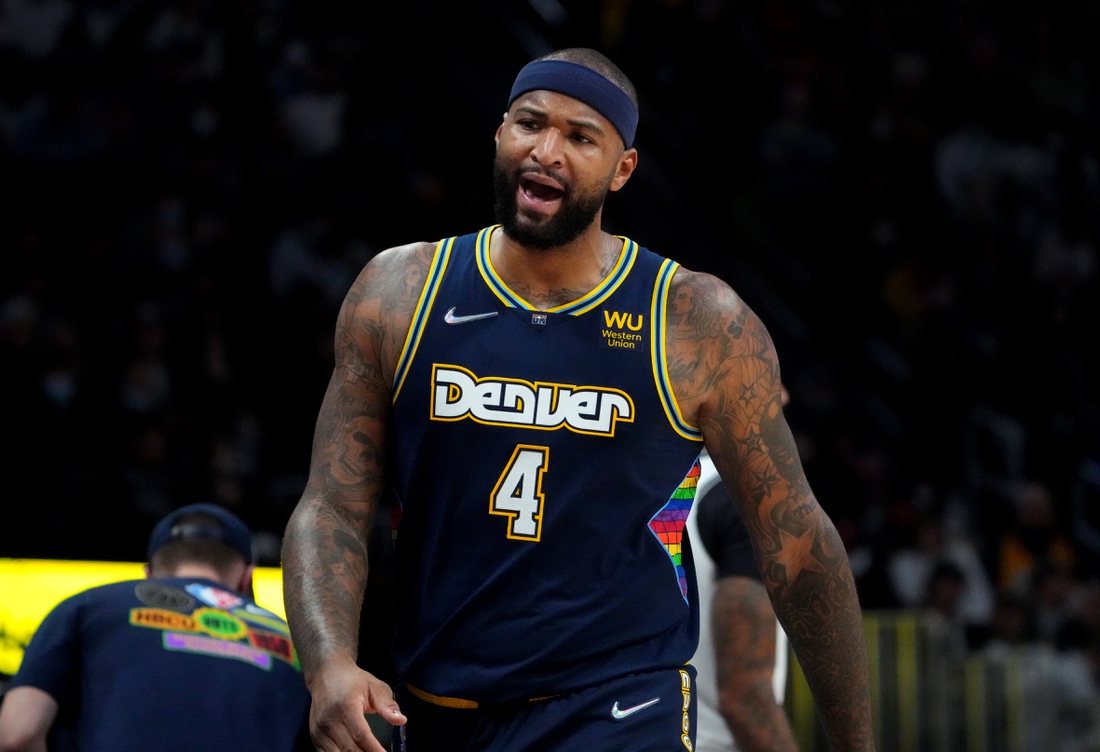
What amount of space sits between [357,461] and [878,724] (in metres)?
6.28

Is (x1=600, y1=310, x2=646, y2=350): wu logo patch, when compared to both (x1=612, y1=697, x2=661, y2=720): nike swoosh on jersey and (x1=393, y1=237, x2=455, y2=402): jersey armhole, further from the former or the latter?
(x1=612, y1=697, x2=661, y2=720): nike swoosh on jersey

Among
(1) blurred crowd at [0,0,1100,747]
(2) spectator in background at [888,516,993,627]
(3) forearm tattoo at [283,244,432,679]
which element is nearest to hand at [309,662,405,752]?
(3) forearm tattoo at [283,244,432,679]

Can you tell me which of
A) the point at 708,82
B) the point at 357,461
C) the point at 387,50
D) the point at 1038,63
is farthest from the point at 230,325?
the point at 1038,63

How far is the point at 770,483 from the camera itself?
11.1ft

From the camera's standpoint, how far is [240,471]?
952 centimetres

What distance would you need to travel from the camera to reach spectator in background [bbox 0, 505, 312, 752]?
450 cm

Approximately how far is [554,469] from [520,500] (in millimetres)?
96

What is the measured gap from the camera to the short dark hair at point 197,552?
16.2 feet

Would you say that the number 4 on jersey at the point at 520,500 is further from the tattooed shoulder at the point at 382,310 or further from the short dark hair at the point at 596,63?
the short dark hair at the point at 596,63

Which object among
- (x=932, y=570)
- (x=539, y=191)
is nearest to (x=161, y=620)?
(x=539, y=191)

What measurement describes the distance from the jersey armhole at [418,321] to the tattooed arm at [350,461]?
0.05 feet

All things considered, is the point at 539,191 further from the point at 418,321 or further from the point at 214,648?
the point at 214,648

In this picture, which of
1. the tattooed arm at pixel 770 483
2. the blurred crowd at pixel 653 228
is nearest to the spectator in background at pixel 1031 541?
the blurred crowd at pixel 653 228

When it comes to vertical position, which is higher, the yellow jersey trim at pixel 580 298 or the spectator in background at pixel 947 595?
the yellow jersey trim at pixel 580 298
